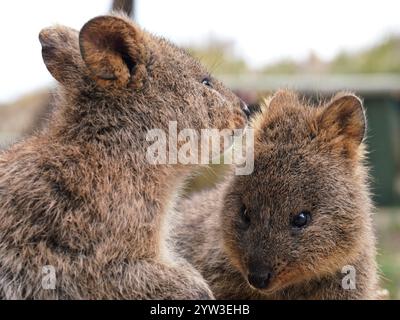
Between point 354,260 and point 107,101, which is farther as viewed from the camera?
point 354,260

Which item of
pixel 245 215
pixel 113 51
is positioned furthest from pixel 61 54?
pixel 245 215

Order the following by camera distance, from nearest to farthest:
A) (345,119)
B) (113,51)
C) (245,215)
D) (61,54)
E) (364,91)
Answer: (113,51) < (61,54) < (245,215) < (345,119) < (364,91)

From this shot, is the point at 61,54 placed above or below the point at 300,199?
above

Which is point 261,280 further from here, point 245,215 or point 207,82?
point 207,82

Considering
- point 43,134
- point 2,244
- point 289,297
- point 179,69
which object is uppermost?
point 179,69

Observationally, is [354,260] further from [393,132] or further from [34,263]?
[393,132]

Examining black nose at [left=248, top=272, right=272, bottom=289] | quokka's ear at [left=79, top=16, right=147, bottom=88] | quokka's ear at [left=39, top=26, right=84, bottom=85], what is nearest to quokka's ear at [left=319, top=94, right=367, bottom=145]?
black nose at [left=248, top=272, right=272, bottom=289]

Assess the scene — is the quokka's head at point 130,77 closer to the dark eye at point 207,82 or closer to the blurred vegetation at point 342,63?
the dark eye at point 207,82
